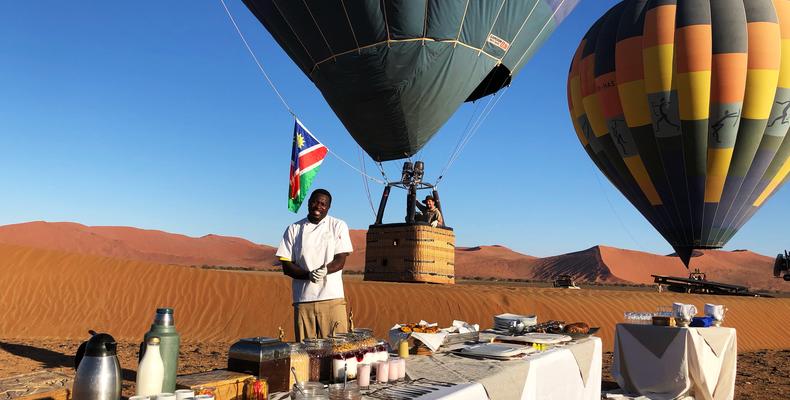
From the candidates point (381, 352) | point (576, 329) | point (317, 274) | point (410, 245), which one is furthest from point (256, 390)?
point (410, 245)

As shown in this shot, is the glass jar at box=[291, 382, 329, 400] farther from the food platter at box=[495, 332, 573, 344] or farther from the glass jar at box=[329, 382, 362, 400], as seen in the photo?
the food platter at box=[495, 332, 573, 344]

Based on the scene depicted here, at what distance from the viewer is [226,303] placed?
13.3 m

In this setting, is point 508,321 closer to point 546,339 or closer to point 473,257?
point 546,339

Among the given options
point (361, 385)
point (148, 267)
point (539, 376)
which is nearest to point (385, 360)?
point (361, 385)

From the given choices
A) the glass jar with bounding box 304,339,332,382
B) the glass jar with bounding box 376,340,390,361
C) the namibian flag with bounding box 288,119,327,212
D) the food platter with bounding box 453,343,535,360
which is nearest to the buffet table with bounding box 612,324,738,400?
the food platter with bounding box 453,343,535,360

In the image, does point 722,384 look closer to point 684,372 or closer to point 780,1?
point 684,372

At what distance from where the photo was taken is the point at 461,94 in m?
11.7

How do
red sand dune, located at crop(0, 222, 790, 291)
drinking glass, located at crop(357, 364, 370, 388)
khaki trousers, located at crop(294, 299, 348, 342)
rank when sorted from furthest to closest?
red sand dune, located at crop(0, 222, 790, 291)
khaki trousers, located at crop(294, 299, 348, 342)
drinking glass, located at crop(357, 364, 370, 388)

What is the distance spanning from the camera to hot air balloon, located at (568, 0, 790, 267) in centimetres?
1479

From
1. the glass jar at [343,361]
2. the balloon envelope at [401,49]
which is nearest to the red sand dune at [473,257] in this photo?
the balloon envelope at [401,49]

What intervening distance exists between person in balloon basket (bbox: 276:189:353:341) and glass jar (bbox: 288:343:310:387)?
143cm

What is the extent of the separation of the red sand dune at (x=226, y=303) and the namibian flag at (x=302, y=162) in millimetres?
5482

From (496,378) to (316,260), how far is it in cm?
163

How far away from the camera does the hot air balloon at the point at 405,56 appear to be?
10.5 metres
